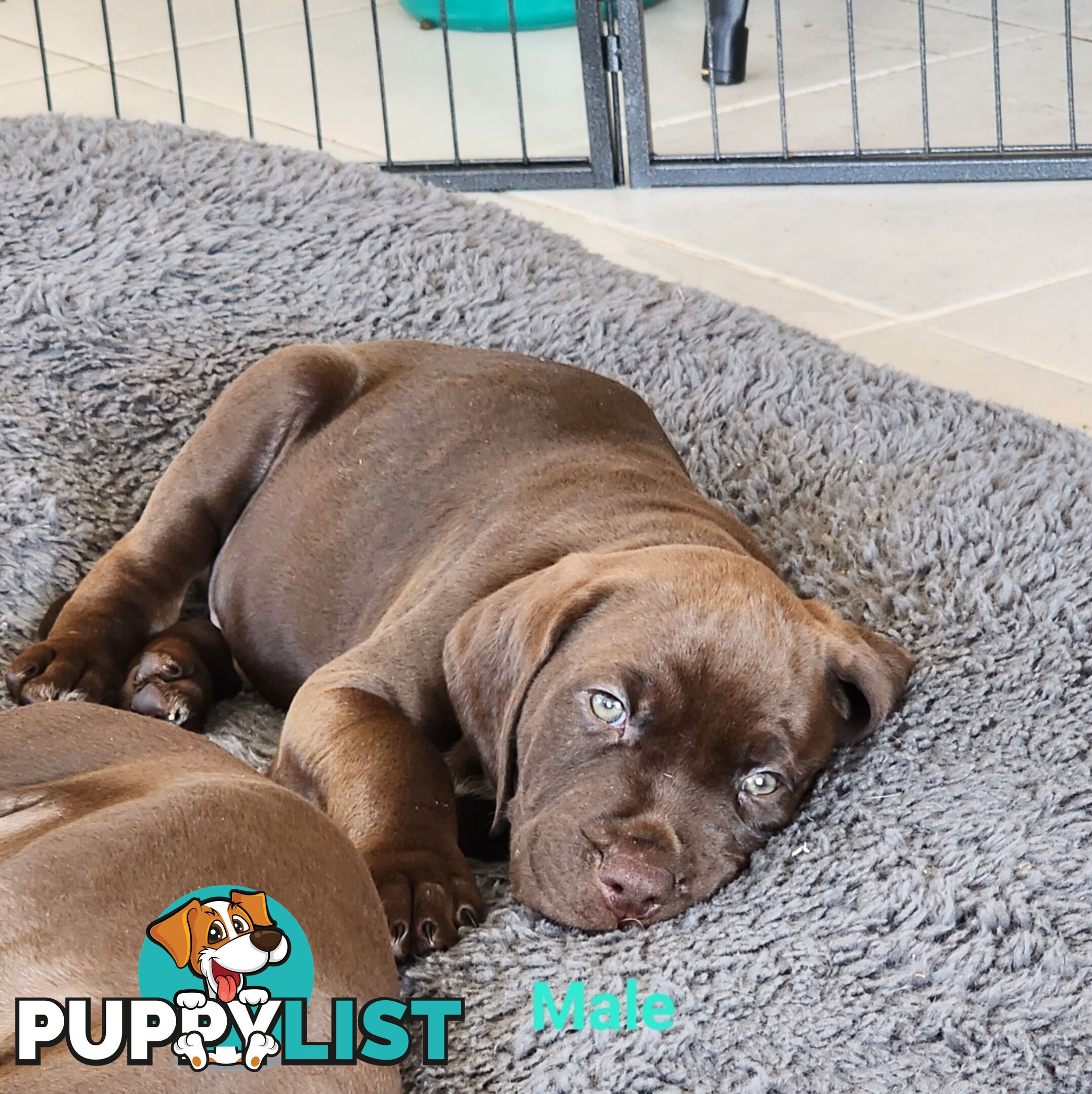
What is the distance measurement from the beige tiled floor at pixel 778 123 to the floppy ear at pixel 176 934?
3.25 metres

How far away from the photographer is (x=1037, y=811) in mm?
2500

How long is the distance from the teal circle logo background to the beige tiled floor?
3167 mm

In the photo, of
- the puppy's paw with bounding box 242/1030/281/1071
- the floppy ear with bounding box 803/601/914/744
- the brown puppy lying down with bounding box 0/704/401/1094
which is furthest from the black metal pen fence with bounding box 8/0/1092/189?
the puppy's paw with bounding box 242/1030/281/1071

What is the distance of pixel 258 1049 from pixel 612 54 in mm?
4876

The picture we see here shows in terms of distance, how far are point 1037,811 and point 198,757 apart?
1283 mm

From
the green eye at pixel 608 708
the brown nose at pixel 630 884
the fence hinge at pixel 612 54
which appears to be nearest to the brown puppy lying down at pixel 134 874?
the brown nose at pixel 630 884

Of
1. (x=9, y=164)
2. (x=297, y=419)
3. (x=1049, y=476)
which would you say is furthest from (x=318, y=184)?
(x=1049, y=476)

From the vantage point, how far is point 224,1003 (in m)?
1.67

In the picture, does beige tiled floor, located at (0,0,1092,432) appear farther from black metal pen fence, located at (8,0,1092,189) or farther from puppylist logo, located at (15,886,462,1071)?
puppylist logo, located at (15,886,462,1071)

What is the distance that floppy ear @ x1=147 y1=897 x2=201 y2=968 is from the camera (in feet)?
5.34

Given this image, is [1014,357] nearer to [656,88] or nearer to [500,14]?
[656,88]

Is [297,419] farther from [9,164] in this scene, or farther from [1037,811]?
[1037,811]

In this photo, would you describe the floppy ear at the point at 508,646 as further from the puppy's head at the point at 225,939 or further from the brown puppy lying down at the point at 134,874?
the puppy's head at the point at 225,939

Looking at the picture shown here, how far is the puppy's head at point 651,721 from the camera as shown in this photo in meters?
2.34
